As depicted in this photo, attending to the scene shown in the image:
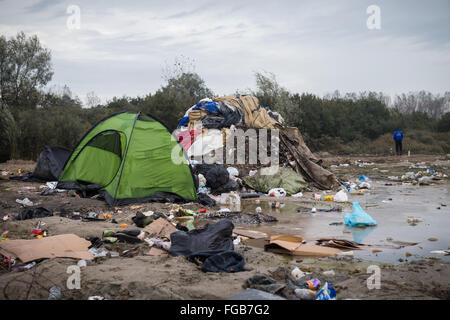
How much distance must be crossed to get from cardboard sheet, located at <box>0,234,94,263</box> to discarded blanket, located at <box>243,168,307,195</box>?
6.97 meters

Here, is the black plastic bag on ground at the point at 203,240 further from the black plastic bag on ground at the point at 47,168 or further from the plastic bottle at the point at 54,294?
the black plastic bag on ground at the point at 47,168

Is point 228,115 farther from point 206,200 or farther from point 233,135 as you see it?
point 206,200

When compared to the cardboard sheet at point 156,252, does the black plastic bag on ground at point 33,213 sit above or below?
above

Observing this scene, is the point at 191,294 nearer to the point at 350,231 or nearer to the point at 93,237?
the point at 93,237

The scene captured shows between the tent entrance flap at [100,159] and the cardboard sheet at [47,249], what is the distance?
4356 millimetres

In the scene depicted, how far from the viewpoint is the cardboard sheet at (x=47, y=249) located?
14.4 ft

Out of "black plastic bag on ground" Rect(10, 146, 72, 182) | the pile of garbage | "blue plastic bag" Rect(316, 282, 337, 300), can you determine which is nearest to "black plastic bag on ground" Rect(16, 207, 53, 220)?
"black plastic bag on ground" Rect(10, 146, 72, 182)

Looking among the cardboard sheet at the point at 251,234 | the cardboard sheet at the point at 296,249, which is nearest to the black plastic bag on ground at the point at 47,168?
the cardboard sheet at the point at 251,234

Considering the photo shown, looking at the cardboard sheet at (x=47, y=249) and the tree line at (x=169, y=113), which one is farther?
the tree line at (x=169, y=113)

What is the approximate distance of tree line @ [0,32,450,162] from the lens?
18281 mm

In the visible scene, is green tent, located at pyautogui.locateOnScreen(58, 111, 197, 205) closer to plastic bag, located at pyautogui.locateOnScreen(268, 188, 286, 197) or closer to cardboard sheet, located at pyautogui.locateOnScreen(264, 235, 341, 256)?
plastic bag, located at pyautogui.locateOnScreen(268, 188, 286, 197)

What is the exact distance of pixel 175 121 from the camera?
2425 centimetres

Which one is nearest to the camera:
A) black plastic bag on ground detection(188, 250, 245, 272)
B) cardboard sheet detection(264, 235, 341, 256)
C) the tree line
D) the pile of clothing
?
black plastic bag on ground detection(188, 250, 245, 272)
